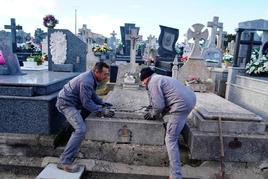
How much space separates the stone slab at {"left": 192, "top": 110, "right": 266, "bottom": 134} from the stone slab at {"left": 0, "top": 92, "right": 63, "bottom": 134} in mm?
2378

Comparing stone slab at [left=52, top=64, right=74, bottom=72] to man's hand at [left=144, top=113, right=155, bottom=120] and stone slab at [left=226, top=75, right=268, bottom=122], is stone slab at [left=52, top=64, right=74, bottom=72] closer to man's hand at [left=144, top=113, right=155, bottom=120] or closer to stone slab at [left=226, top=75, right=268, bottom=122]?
man's hand at [left=144, top=113, right=155, bottom=120]

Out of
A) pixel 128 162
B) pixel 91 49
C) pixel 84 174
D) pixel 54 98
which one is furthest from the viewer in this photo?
pixel 91 49

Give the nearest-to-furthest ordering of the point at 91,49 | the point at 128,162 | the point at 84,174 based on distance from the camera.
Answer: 1. the point at 84,174
2. the point at 128,162
3. the point at 91,49

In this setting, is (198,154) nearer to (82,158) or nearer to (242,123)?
(242,123)

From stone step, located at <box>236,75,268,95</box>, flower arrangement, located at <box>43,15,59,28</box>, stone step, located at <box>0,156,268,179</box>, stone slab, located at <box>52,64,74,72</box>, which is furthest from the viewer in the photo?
flower arrangement, located at <box>43,15,59,28</box>

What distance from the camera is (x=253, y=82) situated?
604cm

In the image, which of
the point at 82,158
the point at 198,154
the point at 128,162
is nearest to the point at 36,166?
the point at 82,158

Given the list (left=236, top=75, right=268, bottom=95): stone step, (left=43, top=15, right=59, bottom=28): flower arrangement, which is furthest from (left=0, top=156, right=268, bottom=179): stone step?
(left=43, top=15, right=59, bottom=28): flower arrangement

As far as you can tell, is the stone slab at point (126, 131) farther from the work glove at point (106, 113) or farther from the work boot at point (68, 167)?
the work boot at point (68, 167)

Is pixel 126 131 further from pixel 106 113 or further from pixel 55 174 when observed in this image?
pixel 55 174

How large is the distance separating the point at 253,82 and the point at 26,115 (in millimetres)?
5247

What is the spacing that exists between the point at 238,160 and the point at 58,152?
2.68 m

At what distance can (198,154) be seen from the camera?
348 cm

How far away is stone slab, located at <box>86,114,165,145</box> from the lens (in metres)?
3.57
